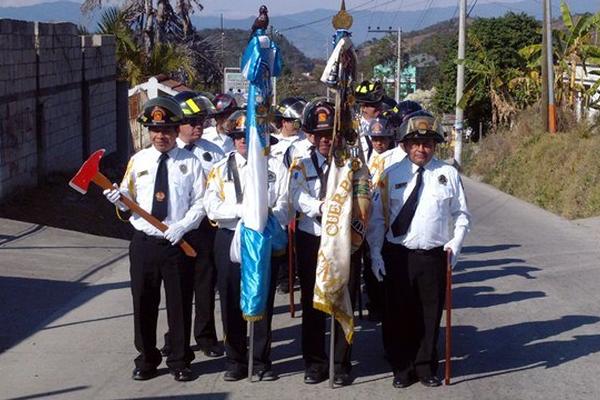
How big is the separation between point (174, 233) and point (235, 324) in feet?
2.89

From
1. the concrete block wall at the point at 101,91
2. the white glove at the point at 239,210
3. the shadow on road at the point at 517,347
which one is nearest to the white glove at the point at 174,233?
the white glove at the point at 239,210

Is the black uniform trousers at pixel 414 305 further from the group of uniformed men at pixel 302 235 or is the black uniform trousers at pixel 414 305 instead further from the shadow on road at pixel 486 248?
the shadow on road at pixel 486 248

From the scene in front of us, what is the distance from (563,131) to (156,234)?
2449 centimetres

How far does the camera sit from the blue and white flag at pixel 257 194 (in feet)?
24.4

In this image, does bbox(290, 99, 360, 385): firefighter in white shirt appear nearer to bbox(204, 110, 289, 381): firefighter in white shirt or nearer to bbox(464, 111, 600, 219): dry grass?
bbox(204, 110, 289, 381): firefighter in white shirt

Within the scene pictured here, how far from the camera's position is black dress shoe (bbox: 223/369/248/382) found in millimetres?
7754

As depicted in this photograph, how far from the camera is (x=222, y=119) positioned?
1045cm

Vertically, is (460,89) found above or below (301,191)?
above

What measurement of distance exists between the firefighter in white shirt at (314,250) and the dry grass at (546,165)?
14.0 metres

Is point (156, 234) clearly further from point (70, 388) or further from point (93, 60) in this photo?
point (93, 60)

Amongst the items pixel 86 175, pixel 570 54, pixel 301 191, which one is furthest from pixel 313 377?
pixel 570 54

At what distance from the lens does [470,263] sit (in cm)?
1368

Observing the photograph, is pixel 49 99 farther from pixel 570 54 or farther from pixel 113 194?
pixel 570 54

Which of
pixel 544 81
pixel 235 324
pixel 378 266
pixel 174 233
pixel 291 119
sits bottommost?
pixel 235 324
